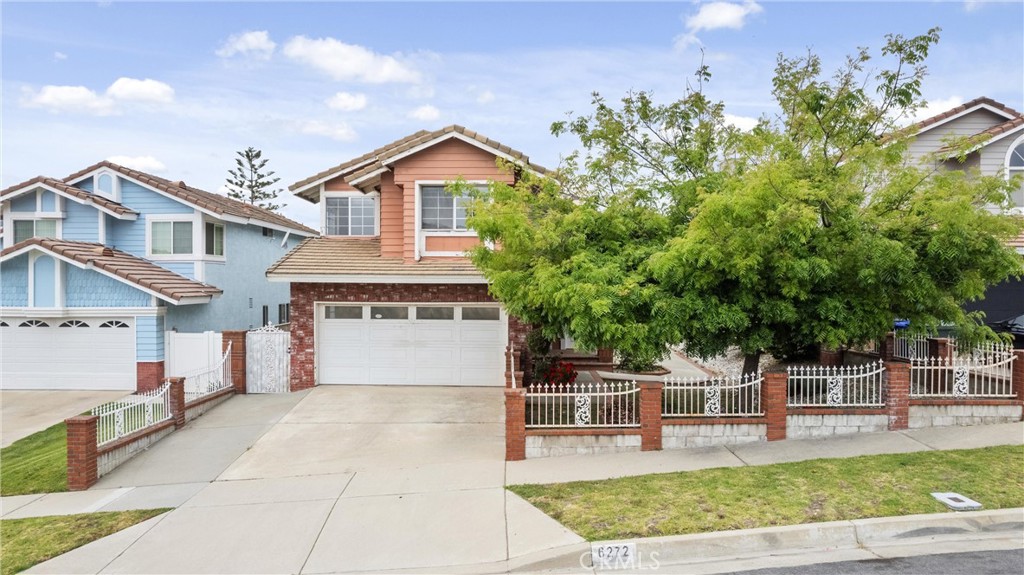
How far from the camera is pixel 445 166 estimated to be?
15.3 m

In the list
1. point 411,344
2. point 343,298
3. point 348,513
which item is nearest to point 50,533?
point 348,513

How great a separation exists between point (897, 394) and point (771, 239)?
3.98 meters

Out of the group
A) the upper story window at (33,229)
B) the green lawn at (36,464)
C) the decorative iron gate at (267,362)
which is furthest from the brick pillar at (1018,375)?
the upper story window at (33,229)

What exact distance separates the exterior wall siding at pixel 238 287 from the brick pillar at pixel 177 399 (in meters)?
5.97

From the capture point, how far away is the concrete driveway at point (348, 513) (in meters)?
6.84

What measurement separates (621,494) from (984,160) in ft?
51.5

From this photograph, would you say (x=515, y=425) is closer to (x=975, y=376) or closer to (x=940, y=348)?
(x=975, y=376)

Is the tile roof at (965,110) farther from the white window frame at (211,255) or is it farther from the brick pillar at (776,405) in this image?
the white window frame at (211,255)

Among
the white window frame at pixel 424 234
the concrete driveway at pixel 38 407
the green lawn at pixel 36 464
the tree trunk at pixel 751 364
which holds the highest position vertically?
the white window frame at pixel 424 234

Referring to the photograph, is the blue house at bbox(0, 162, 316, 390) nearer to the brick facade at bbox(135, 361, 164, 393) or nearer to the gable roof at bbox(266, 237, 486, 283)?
the brick facade at bbox(135, 361, 164, 393)

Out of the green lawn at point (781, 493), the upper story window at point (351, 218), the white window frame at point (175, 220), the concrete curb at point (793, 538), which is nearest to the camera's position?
the concrete curb at point (793, 538)

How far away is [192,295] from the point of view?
1747 centimetres

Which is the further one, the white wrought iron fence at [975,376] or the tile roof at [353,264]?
the tile roof at [353,264]

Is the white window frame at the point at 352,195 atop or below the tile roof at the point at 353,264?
atop
